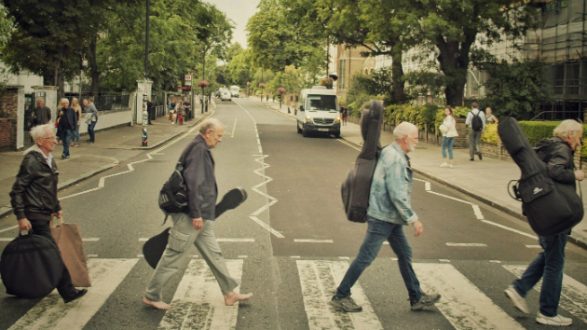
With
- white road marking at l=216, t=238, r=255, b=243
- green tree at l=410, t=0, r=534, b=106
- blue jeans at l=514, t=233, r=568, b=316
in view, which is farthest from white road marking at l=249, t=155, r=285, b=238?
green tree at l=410, t=0, r=534, b=106

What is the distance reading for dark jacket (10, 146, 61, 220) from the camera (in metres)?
6.27

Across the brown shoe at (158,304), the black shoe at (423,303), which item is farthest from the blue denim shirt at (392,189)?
the brown shoe at (158,304)

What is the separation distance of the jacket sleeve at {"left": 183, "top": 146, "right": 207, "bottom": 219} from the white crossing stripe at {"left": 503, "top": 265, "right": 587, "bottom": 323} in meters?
3.73

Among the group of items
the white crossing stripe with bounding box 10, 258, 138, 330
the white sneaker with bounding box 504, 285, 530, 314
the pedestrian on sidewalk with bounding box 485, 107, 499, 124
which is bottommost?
the white crossing stripe with bounding box 10, 258, 138, 330

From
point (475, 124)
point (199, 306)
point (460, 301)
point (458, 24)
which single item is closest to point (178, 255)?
point (199, 306)

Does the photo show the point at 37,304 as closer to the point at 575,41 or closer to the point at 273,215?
the point at 273,215

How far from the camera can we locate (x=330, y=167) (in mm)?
19594

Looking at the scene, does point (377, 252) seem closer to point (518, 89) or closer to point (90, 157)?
point (90, 157)

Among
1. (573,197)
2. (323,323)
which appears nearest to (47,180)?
(323,323)

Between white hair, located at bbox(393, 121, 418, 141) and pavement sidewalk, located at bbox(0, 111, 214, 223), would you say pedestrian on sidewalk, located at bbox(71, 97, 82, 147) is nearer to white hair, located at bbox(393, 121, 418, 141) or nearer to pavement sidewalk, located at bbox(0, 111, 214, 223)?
pavement sidewalk, located at bbox(0, 111, 214, 223)

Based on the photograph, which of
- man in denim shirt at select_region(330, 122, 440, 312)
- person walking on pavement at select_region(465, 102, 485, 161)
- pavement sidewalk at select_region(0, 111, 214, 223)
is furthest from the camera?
person walking on pavement at select_region(465, 102, 485, 161)

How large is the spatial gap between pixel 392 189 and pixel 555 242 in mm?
1591

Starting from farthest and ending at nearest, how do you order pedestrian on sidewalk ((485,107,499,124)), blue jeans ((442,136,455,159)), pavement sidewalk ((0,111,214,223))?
pedestrian on sidewalk ((485,107,499,124)) < blue jeans ((442,136,455,159)) < pavement sidewalk ((0,111,214,223))

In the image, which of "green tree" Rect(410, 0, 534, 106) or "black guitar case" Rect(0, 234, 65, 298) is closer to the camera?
"black guitar case" Rect(0, 234, 65, 298)
